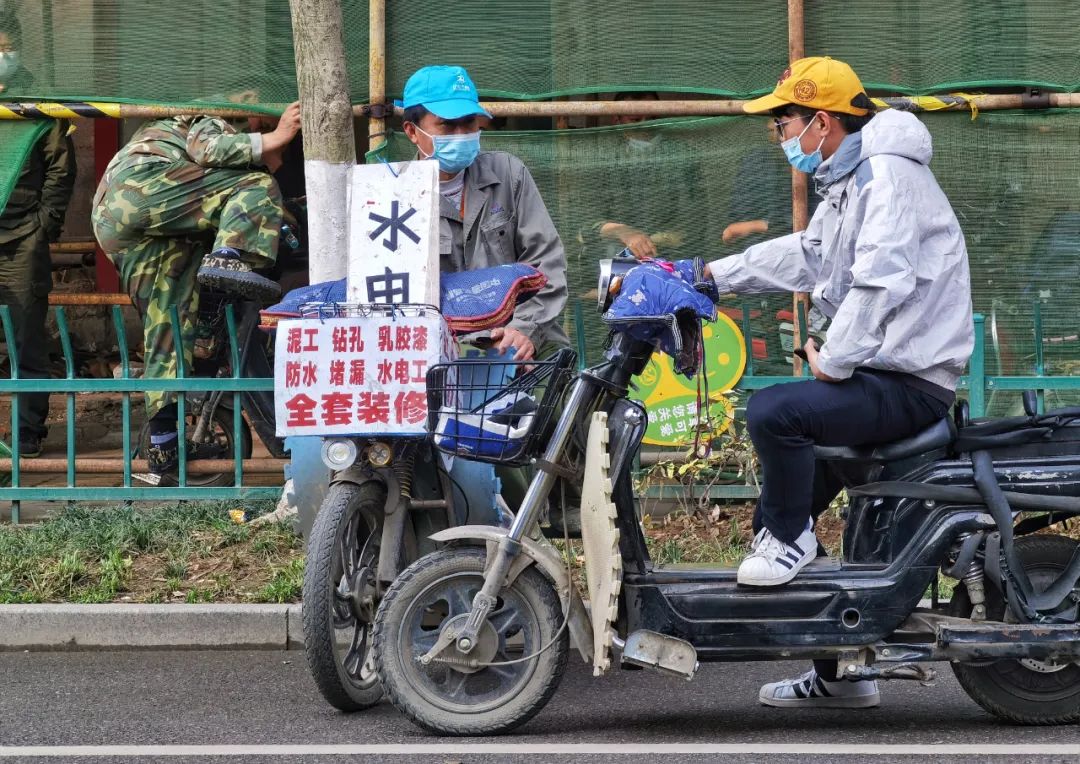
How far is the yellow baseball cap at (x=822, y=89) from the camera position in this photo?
4578mm

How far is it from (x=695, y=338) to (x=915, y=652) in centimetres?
109

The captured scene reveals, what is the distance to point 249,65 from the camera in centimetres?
752

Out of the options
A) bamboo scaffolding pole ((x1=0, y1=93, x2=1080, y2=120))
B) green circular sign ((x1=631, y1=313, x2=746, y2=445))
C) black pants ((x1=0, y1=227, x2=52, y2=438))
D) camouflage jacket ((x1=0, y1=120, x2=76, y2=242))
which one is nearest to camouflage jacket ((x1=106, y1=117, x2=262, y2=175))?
bamboo scaffolding pole ((x1=0, y1=93, x2=1080, y2=120))

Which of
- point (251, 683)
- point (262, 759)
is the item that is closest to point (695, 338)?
point (262, 759)

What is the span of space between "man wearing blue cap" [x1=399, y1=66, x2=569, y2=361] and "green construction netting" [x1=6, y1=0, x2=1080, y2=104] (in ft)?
6.17

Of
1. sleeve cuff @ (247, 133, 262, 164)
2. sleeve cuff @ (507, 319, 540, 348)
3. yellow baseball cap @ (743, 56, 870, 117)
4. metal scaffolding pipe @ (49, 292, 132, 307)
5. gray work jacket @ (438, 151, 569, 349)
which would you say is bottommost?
sleeve cuff @ (507, 319, 540, 348)

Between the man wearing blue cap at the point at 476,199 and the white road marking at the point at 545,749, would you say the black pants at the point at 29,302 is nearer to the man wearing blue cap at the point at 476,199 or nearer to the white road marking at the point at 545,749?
the man wearing blue cap at the point at 476,199

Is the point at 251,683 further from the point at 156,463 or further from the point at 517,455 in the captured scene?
the point at 156,463

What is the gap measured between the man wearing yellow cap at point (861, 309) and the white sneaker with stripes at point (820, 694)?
1.97ft

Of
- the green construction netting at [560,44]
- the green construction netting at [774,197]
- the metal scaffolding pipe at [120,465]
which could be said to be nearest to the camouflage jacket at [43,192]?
the green construction netting at [560,44]

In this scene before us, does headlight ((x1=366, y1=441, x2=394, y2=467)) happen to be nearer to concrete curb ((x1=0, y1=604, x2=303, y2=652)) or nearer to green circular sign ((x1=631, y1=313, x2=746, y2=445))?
concrete curb ((x1=0, y1=604, x2=303, y2=652))

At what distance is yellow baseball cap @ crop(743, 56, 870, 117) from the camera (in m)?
4.58

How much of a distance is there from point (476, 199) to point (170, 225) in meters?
2.46

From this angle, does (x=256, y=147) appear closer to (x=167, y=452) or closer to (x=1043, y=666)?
(x=167, y=452)
